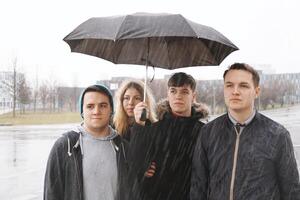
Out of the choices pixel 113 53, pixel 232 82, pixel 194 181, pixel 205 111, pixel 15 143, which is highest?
pixel 113 53

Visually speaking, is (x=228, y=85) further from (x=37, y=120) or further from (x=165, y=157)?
(x=37, y=120)

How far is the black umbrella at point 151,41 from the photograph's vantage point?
3201 millimetres

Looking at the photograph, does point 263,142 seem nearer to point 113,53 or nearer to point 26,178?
point 113,53

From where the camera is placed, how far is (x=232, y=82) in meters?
2.96

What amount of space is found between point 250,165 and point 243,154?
3.4 inches

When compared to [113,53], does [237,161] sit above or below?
below

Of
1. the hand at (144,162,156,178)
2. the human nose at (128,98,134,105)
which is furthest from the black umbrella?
the hand at (144,162,156,178)

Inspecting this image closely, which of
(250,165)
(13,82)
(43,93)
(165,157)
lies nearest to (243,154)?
(250,165)

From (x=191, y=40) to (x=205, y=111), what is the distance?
81cm

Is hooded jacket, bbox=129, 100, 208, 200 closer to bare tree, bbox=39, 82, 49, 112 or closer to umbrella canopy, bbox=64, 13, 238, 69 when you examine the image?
umbrella canopy, bbox=64, 13, 238, 69

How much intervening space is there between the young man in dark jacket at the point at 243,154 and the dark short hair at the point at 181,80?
1.88 ft

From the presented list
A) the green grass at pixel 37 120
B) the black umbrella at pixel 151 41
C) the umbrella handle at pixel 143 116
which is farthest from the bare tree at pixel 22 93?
the umbrella handle at pixel 143 116

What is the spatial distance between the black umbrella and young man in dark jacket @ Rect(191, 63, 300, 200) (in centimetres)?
60

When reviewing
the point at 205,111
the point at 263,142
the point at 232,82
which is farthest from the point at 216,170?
the point at 205,111
